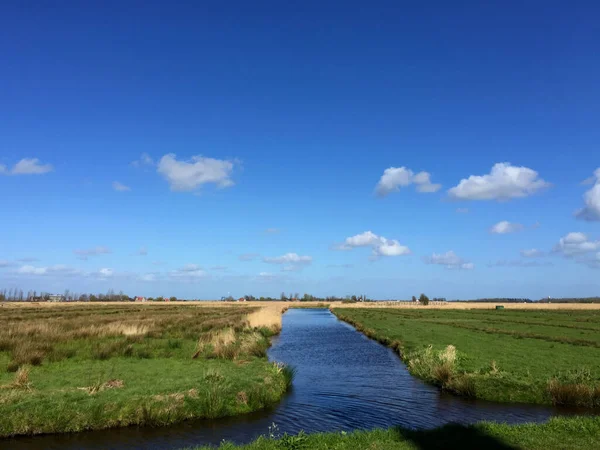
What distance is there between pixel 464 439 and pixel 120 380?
14.8 meters

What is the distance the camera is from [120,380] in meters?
18.8

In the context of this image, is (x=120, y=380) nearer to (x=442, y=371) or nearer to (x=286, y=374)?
(x=286, y=374)

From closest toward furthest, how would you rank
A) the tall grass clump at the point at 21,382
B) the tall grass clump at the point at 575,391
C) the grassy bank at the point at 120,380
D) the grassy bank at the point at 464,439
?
the grassy bank at the point at 464,439 < the grassy bank at the point at 120,380 < the tall grass clump at the point at 21,382 < the tall grass clump at the point at 575,391

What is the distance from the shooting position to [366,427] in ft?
52.4

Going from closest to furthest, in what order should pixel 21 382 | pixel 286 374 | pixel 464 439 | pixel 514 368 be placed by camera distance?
pixel 464 439 → pixel 21 382 → pixel 286 374 → pixel 514 368

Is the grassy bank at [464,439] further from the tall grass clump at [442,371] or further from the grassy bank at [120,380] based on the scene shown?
the tall grass clump at [442,371]

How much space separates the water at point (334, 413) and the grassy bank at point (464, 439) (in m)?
2.84

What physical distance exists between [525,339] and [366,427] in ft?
99.2

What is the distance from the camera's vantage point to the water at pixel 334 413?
1417 centimetres

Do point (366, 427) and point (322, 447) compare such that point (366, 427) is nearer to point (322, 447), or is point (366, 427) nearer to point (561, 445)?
point (322, 447)

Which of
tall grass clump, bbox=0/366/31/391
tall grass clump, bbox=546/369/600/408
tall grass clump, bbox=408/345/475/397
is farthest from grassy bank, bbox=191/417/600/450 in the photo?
tall grass clump, bbox=0/366/31/391

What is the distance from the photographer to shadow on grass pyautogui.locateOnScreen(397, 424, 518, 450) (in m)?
11.7

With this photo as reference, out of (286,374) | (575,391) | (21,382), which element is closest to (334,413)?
(286,374)

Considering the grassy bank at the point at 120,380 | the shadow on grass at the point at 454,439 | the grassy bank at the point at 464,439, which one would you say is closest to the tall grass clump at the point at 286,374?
the grassy bank at the point at 120,380
